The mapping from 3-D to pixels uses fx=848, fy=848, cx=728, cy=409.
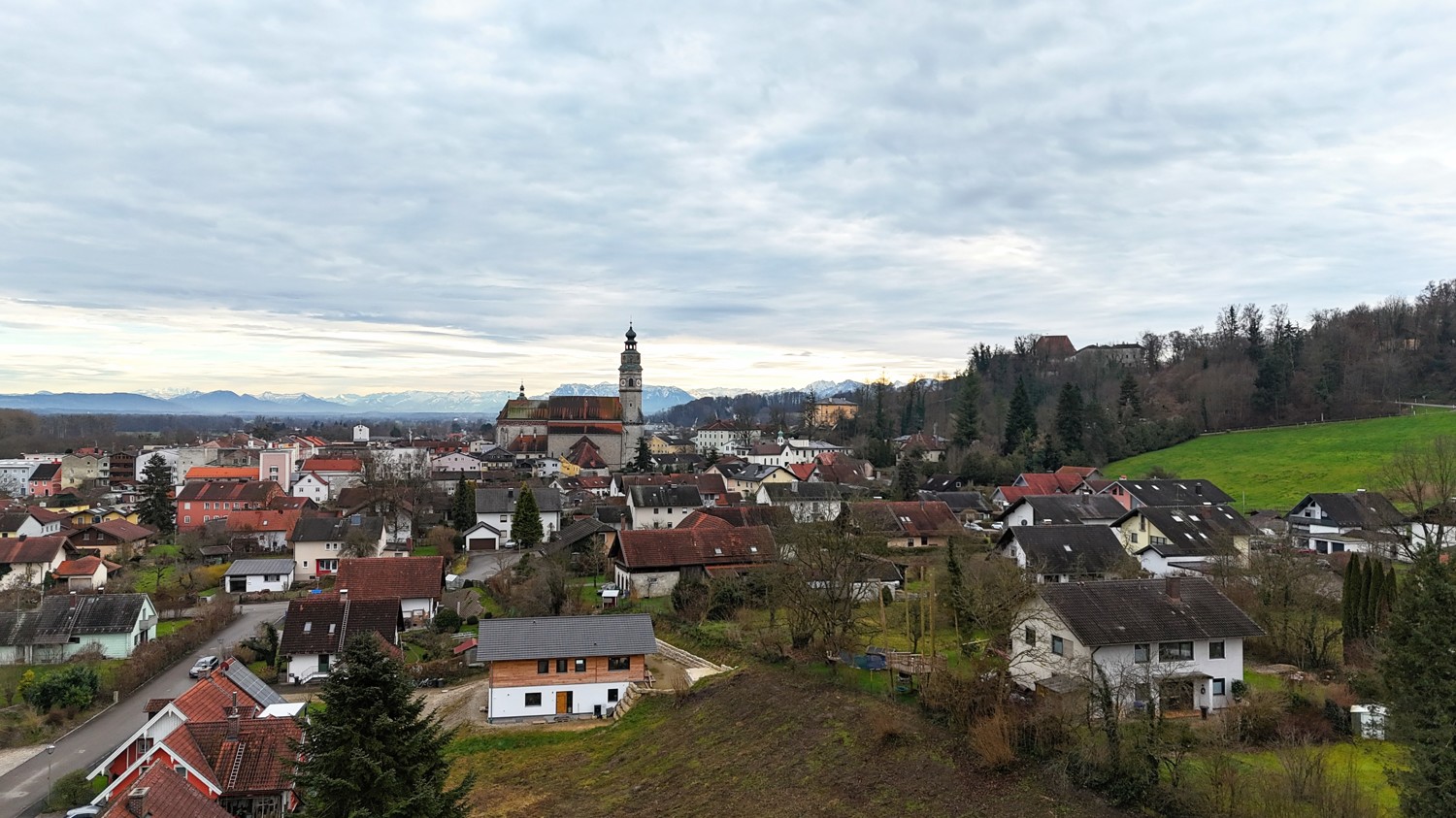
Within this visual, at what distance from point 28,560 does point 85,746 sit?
86.7 feet

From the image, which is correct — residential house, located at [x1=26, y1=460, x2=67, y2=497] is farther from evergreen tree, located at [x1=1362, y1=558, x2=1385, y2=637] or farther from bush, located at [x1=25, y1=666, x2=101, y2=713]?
evergreen tree, located at [x1=1362, y1=558, x2=1385, y2=637]

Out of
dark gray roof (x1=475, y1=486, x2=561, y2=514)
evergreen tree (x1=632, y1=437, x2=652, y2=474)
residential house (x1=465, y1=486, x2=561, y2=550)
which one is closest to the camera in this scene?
residential house (x1=465, y1=486, x2=561, y2=550)

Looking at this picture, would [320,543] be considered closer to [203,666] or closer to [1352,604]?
[203,666]

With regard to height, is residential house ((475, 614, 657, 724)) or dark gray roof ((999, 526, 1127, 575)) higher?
dark gray roof ((999, 526, 1127, 575))

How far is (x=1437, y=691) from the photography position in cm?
1223

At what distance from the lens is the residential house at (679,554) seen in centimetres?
3712

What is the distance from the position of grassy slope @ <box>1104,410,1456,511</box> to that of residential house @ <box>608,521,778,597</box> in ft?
107

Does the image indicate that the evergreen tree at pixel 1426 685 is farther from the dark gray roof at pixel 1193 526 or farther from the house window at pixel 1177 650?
the dark gray roof at pixel 1193 526

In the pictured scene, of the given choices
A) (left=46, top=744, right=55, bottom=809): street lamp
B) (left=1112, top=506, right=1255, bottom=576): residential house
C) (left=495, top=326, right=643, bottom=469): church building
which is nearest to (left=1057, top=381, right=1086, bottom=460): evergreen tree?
(left=1112, top=506, right=1255, bottom=576): residential house

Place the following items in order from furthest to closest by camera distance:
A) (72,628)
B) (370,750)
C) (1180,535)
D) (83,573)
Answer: (83,573) < (1180,535) < (72,628) < (370,750)

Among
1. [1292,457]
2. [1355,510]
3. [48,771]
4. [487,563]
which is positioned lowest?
[48,771]

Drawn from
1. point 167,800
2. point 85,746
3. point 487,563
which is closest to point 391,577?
point 487,563

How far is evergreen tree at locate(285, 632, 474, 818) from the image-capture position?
11.0 metres

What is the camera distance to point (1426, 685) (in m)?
12.8
